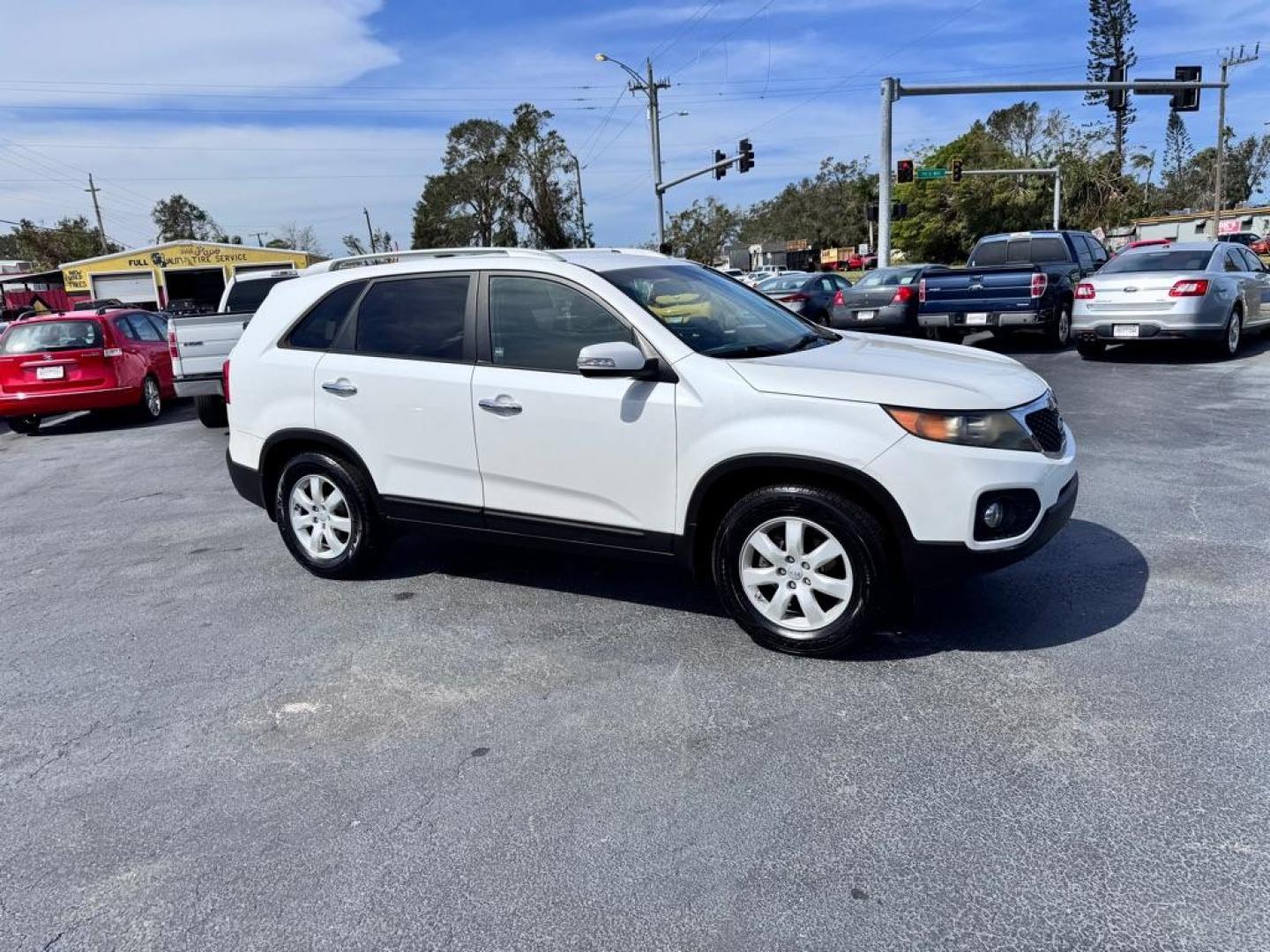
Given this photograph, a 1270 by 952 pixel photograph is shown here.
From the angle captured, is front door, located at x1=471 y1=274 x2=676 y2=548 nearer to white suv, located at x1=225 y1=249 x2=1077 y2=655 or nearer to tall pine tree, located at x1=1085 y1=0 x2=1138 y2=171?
white suv, located at x1=225 y1=249 x2=1077 y2=655

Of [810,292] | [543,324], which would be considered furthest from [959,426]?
[810,292]

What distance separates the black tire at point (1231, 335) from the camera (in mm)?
11686

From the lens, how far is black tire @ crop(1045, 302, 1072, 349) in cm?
1361

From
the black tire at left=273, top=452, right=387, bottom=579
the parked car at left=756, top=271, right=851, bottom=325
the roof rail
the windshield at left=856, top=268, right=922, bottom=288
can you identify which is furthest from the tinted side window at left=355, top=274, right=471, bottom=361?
the parked car at left=756, top=271, right=851, bottom=325

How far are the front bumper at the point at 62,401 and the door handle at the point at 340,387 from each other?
8375 mm

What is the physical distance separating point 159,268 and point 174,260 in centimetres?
83

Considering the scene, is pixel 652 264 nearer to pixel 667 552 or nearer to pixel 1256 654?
pixel 667 552

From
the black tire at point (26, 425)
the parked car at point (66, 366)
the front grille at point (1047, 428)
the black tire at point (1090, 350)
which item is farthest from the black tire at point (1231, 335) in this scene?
the black tire at point (26, 425)

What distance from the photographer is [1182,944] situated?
2311 millimetres

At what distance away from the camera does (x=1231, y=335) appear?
1184 centimetres

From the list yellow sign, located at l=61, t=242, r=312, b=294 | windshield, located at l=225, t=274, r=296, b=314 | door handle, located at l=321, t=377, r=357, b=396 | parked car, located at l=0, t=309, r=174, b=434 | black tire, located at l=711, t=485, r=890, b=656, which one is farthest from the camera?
yellow sign, located at l=61, t=242, r=312, b=294

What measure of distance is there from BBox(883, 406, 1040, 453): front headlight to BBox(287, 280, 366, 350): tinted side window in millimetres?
3045

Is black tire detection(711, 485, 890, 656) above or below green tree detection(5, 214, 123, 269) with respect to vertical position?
below

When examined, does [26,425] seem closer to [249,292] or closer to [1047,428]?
[249,292]
